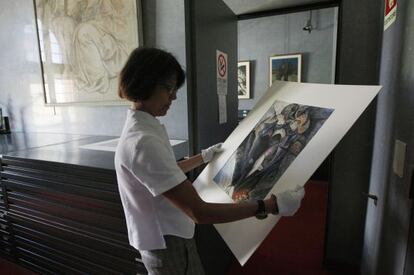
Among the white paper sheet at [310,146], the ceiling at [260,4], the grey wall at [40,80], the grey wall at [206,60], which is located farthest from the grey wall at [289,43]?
the white paper sheet at [310,146]

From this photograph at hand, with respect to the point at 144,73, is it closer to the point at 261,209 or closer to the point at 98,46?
the point at 261,209

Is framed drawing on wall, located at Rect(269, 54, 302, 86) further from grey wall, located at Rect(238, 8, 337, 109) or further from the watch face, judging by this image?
the watch face

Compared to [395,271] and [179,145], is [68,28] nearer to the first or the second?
[179,145]

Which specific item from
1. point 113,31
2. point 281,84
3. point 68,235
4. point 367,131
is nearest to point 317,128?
point 281,84

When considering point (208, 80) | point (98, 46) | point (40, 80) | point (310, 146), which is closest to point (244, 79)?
point (98, 46)

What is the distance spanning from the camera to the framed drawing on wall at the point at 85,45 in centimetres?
184

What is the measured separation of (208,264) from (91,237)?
65 centimetres

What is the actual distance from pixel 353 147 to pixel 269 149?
3.05 ft

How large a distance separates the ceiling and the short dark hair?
117 centimetres

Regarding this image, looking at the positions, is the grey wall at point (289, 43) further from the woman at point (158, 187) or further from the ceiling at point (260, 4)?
the woman at point (158, 187)

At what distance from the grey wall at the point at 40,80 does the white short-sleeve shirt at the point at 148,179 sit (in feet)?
3.55

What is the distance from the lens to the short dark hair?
0.72 m

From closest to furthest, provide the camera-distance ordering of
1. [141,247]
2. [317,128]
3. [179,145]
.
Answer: [317,128] < [141,247] < [179,145]

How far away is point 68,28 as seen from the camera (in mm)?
2047
